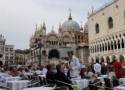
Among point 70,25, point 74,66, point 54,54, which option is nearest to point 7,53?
point 70,25

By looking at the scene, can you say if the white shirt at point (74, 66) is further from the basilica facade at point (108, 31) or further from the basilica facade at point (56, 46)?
the basilica facade at point (56, 46)

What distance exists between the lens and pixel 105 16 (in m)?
44.4

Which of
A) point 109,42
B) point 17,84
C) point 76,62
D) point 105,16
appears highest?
point 105,16

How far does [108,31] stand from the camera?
142 ft

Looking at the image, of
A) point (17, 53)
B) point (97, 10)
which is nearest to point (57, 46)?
point (97, 10)

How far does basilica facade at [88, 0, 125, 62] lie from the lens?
130 feet

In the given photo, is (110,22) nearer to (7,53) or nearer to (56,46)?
(56,46)

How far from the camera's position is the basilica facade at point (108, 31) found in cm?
3950

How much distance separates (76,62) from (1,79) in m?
3.81

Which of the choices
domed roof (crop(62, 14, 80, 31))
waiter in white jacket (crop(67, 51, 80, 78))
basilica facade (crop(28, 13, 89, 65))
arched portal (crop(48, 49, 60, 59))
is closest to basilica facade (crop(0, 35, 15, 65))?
basilica facade (crop(28, 13, 89, 65))

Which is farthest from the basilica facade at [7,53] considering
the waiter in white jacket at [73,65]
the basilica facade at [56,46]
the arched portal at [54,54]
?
the waiter in white jacket at [73,65]

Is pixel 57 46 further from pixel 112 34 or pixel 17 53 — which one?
pixel 17 53

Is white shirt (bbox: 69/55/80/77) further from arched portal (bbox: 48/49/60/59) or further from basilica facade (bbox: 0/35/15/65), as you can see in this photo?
basilica facade (bbox: 0/35/15/65)

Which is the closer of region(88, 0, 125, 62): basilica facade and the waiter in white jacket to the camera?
the waiter in white jacket
